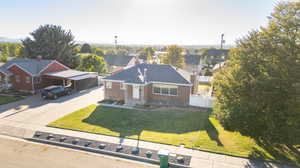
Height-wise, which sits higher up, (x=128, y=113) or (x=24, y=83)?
(x=24, y=83)

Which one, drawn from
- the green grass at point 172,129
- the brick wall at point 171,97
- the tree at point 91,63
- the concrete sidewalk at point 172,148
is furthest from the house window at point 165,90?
the tree at point 91,63

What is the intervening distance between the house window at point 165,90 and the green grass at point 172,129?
2.39 meters

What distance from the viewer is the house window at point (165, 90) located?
19.7 meters

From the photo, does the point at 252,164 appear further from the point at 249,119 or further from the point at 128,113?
the point at 128,113

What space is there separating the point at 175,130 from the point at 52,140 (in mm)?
8476

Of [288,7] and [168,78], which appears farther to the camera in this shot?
[168,78]

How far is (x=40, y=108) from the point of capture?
724 inches

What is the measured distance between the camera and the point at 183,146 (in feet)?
36.5

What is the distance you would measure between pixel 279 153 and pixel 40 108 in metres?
20.4

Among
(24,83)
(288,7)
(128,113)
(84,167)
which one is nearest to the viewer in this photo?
(84,167)

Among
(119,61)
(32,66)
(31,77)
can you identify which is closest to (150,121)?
(31,77)

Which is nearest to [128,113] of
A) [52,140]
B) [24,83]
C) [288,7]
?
[52,140]

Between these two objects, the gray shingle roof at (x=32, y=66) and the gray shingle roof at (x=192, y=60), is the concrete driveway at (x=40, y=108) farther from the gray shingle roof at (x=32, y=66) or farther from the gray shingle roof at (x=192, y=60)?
the gray shingle roof at (x=192, y=60)

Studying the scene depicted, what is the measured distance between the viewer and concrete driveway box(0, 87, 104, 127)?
595 inches
